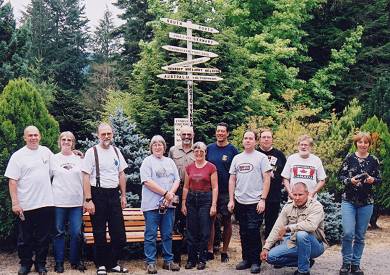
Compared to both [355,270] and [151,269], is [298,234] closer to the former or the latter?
[355,270]

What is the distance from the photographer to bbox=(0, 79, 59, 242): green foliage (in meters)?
7.43

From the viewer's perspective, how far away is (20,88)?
25.7ft

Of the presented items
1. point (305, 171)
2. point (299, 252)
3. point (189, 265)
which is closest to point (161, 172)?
point (189, 265)

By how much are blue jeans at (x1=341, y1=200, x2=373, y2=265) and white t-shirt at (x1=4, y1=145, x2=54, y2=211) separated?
3.75 m

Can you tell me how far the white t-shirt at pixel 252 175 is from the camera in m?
6.78

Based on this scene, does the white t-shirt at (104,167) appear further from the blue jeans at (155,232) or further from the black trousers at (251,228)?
the black trousers at (251,228)

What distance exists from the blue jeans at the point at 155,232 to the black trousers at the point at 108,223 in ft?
1.07

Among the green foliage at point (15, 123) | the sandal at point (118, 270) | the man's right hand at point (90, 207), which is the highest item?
the green foliage at point (15, 123)

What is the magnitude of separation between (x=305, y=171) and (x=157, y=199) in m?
1.97

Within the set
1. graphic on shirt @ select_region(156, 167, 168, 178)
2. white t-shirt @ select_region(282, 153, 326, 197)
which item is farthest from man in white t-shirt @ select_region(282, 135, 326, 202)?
graphic on shirt @ select_region(156, 167, 168, 178)

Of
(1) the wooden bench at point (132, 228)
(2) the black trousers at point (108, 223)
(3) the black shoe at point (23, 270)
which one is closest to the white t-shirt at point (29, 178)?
(2) the black trousers at point (108, 223)

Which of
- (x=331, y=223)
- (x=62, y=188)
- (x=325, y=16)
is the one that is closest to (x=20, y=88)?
(x=62, y=188)

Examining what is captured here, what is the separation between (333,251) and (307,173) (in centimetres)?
236

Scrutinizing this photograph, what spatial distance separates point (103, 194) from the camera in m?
6.41
